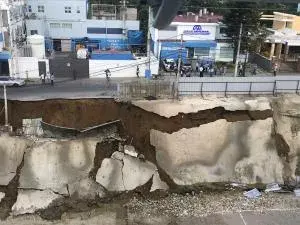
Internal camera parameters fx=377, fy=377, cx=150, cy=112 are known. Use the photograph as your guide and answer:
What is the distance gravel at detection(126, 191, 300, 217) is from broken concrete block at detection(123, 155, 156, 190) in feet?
3.36

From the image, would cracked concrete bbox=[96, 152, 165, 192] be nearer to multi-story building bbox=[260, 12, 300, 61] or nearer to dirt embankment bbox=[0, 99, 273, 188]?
dirt embankment bbox=[0, 99, 273, 188]

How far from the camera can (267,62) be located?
126 ft

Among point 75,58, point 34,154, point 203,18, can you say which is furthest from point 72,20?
point 34,154

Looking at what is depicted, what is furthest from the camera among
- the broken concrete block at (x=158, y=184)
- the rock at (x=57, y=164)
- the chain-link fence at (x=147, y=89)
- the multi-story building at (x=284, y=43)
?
the multi-story building at (x=284, y=43)

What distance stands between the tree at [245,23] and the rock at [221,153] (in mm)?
14897

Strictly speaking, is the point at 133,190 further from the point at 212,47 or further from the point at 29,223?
the point at 212,47

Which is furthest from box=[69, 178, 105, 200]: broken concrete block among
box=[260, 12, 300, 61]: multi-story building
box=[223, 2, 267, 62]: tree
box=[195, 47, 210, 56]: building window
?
box=[260, 12, 300, 61]: multi-story building

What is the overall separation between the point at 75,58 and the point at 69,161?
1512cm

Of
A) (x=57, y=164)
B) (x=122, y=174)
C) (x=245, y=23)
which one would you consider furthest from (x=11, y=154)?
(x=245, y=23)

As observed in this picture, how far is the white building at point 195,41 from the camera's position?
128 ft

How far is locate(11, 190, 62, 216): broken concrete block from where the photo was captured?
21.6m

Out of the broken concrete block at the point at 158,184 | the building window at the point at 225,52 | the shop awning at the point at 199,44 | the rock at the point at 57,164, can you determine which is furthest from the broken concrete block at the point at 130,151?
the building window at the point at 225,52

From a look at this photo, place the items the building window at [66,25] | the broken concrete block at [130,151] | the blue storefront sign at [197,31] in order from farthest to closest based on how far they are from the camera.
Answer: the building window at [66,25] → the blue storefront sign at [197,31] → the broken concrete block at [130,151]

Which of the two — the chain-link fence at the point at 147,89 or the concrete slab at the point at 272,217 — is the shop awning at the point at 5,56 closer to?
the chain-link fence at the point at 147,89
